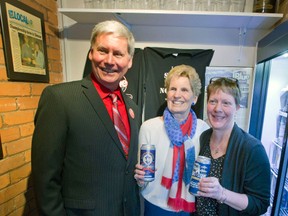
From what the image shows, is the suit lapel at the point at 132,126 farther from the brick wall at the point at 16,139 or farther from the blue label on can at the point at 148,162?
the brick wall at the point at 16,139

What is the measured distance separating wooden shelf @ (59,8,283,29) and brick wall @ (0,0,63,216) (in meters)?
0.35

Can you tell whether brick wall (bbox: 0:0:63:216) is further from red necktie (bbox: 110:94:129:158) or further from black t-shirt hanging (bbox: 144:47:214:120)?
black t-shirt hanging (bbox: 144:47:214:120)

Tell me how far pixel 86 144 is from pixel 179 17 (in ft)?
3.74

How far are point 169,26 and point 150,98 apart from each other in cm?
68

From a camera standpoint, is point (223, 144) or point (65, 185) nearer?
point (65, 185)

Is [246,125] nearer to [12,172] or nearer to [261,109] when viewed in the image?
[261,109]

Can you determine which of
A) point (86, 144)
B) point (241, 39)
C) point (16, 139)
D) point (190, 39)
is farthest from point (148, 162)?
point (241, 39)

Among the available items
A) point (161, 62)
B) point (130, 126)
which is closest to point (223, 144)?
point (130, 126)

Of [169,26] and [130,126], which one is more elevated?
[169,26]

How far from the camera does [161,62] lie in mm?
1527

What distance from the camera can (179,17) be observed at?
1.37 m

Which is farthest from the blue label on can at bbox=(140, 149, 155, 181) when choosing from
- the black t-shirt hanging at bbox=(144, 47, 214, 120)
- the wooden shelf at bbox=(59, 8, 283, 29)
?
the wooden shelf at bbox=(59, 8, 283, 29)

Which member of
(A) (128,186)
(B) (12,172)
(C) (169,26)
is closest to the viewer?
(A) (128,186)

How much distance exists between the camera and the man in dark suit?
2.46 feet
